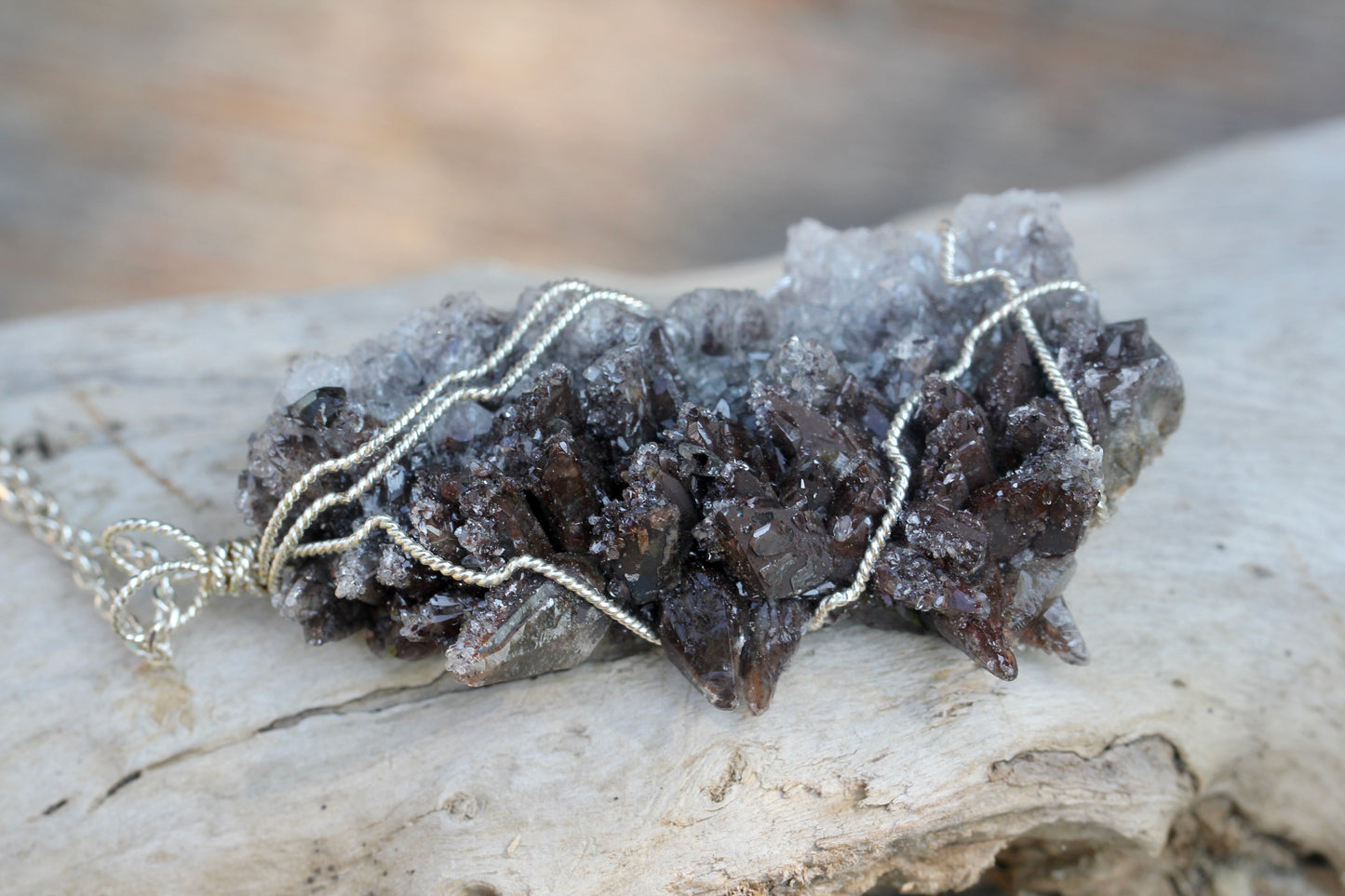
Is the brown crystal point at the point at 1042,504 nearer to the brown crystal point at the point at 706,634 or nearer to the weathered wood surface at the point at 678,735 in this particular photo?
the weathered wood surface at the point at 678,735

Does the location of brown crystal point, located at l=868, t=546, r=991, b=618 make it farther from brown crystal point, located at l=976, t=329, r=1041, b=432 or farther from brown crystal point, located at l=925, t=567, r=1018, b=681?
brown crystal point, located at l=976, t=329, r=1041, b=432

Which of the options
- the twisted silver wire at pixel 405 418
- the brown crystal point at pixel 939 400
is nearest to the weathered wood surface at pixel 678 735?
the twisted silver wire at pixel 405 418

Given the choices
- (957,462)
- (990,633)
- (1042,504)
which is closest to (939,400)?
(957,462)

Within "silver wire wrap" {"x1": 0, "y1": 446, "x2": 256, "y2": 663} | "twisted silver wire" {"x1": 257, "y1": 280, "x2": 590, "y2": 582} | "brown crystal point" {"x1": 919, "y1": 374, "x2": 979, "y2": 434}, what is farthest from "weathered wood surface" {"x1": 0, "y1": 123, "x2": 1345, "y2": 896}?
"brown crystal point" {"x1": 919, "y1": 374, "x2": 979, "y2": 434}

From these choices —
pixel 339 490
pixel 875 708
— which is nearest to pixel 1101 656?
pixel 875 708

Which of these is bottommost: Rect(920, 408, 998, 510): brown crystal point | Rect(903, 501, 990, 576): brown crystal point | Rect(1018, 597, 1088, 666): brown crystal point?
Rect(1018, 597, 1088, 666): brown crystal point

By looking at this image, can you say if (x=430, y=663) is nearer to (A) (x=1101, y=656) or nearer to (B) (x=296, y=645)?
(B) (x=296, y=645)
